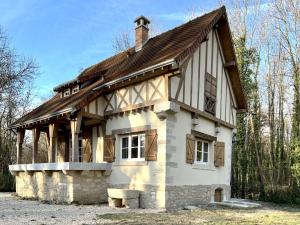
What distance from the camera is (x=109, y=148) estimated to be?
12672 millimetres

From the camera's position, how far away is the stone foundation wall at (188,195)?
36.0 ft

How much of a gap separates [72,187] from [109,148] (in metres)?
1.89

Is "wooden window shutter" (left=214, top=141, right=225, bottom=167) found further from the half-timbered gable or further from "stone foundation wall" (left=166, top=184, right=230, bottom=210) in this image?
the half-timbered gable

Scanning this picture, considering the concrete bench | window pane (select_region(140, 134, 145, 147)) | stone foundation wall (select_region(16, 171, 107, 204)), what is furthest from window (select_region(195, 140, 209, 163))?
stone foundation wall (select_region(16, 171, 107, 204))

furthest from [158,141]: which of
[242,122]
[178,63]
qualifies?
[242,122]

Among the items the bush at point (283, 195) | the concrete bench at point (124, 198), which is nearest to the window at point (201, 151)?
the concrete bench at point (124, 198)

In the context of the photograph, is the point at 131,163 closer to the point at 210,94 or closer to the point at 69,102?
the point at 69,102

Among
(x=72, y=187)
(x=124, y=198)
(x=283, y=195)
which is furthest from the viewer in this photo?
(x=283, y=195)

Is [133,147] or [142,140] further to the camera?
[133,147]

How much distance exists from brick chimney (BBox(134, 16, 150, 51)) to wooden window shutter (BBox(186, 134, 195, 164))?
549 centimetres

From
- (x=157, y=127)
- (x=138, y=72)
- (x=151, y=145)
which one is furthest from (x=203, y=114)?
(x=138, y=72)

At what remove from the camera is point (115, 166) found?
12.5 meters

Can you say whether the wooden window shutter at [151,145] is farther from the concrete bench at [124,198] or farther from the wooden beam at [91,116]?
the wooden beam at [91,116]

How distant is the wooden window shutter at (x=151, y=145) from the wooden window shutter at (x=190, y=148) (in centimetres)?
127
